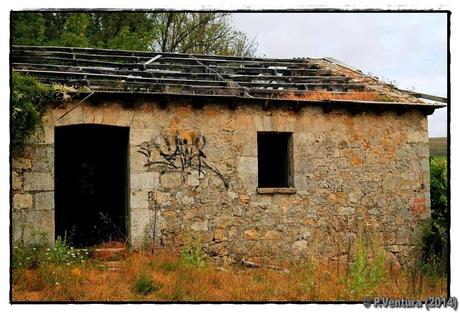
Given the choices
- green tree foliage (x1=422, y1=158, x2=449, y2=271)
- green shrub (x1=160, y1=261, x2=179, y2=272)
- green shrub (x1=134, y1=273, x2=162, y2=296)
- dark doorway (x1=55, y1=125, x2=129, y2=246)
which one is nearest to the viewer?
green shrub (x1=134, y1=273, x2=162, y2=296)

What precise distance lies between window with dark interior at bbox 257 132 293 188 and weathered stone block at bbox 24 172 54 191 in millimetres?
3601

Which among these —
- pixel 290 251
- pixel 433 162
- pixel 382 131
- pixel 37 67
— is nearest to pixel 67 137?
pixel 37 67

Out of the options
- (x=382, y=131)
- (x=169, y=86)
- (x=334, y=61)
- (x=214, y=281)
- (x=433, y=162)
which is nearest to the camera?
(x=214, y=281)

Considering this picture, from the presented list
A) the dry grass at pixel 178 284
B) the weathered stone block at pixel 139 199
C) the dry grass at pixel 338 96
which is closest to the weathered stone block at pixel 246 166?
the dry grass at pixel 338 96

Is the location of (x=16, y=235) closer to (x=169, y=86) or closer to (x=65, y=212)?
(x=169, y=86)

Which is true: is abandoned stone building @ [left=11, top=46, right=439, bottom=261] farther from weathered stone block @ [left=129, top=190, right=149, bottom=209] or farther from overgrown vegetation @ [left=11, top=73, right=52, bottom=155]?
overgrown vegetation @ [left=11, top=73, right=52, bottom=155]

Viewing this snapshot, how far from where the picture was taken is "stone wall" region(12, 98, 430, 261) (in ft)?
31.5

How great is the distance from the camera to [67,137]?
12.9m

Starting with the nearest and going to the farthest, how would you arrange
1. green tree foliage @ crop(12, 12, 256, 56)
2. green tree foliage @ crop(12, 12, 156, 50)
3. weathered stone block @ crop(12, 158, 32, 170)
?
weathered stone block @ crop(12, 158, 32, 170) → green tree foliage @ crop(12, 12, 156, 50) → green tree foliage @ crop(12, 12, 256, 56)

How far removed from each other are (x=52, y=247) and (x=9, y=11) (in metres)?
4.08

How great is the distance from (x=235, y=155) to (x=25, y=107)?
11.2 feet

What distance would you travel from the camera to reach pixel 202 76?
11.2 metres

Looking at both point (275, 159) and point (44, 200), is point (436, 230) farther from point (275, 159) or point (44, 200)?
point (44, 200)

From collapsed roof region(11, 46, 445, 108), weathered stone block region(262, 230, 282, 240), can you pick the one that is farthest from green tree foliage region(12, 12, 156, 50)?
weathered stone block region(262, 230, 282, 240)
